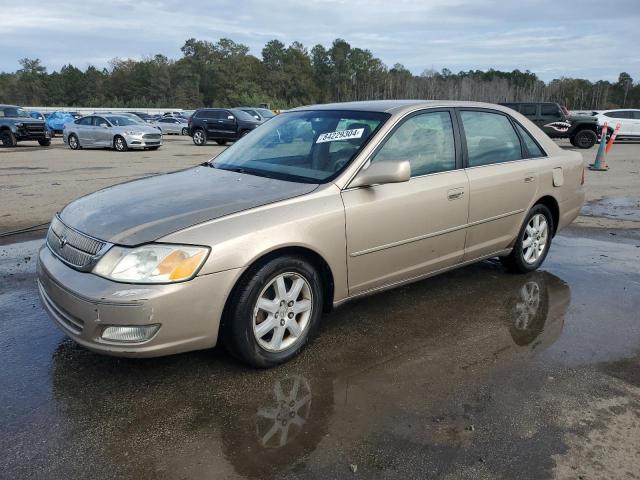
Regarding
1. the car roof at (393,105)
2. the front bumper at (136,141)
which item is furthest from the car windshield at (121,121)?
the car roof at (393,105)

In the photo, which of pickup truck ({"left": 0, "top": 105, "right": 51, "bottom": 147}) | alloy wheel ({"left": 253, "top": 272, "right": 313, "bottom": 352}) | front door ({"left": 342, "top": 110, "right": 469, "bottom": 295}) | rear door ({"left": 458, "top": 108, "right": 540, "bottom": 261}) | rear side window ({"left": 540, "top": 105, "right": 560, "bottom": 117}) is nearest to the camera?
alloy wheel ({"left": 253, "top": 272, "right": 313, "bottom": 352})

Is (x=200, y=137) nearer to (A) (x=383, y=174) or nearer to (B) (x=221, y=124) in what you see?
(B) (x=221, y=124)

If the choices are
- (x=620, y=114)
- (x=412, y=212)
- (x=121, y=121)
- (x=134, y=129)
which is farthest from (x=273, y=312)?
(x=620, y=114)

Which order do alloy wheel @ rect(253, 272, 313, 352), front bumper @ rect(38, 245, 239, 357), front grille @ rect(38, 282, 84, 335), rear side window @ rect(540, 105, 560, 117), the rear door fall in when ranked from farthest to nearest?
rear side window @ rect(540, 105, 560, 117)
the rear door
alloy wheel @ rect(253, 272, 313, 352)
front grille @ rect(38, 282, 84, 335)
front bumper @ rect(38, 245, 239, 357)

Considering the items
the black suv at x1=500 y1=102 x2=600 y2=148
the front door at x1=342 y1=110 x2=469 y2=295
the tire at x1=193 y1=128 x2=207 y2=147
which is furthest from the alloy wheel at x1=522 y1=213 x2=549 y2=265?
the tire at x1=193 y1=128 x2=207 y2=147

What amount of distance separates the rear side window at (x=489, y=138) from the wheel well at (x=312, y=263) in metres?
1.72

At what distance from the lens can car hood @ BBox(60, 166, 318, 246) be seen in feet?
10.0

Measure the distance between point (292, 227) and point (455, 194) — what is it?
5.25 ft

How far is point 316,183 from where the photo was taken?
3604 millimetres

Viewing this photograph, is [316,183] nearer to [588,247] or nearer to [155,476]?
[155,476]

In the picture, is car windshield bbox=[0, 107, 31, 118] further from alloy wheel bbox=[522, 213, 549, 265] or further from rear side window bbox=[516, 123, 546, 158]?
alloy wheel bbox=[522, 213, 549, 265]

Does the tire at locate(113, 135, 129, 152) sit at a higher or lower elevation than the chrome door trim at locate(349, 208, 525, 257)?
lower

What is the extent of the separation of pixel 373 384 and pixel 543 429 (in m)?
0.95

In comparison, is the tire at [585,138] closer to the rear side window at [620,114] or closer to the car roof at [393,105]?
the rear side window at [620,114]
